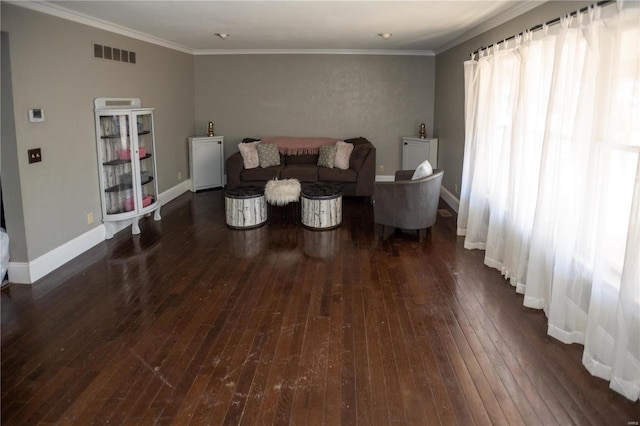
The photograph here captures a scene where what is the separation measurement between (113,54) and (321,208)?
3000mm

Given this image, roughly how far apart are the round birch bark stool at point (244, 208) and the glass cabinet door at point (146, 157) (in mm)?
1001

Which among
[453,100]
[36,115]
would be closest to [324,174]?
[453,100]

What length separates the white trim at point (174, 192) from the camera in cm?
746

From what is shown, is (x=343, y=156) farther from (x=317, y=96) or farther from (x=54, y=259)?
(x=54, y=259)

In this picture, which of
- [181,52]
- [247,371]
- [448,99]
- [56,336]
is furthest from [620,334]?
[181,52]

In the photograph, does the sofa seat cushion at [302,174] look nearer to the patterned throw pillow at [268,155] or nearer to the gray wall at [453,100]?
the patterned throw pillow at [268,155]

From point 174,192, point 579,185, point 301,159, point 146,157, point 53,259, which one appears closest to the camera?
point 579,185

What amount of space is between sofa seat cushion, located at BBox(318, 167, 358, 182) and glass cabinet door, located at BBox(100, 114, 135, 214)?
292 centimetres

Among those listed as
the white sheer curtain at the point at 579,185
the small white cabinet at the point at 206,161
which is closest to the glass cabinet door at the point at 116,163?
the small white cabinet at the point at 206,161

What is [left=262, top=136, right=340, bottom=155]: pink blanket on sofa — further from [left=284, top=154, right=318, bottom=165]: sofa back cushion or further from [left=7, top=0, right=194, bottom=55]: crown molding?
[left=7, top=0, right=194, bottom=55]: crown molding

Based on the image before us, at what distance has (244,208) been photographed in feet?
19.8

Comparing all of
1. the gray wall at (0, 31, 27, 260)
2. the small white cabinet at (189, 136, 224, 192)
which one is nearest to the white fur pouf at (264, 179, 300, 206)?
the small white cabinet at (189, 136, 224, 192)

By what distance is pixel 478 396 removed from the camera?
2.69m

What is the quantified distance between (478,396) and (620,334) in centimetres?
81
